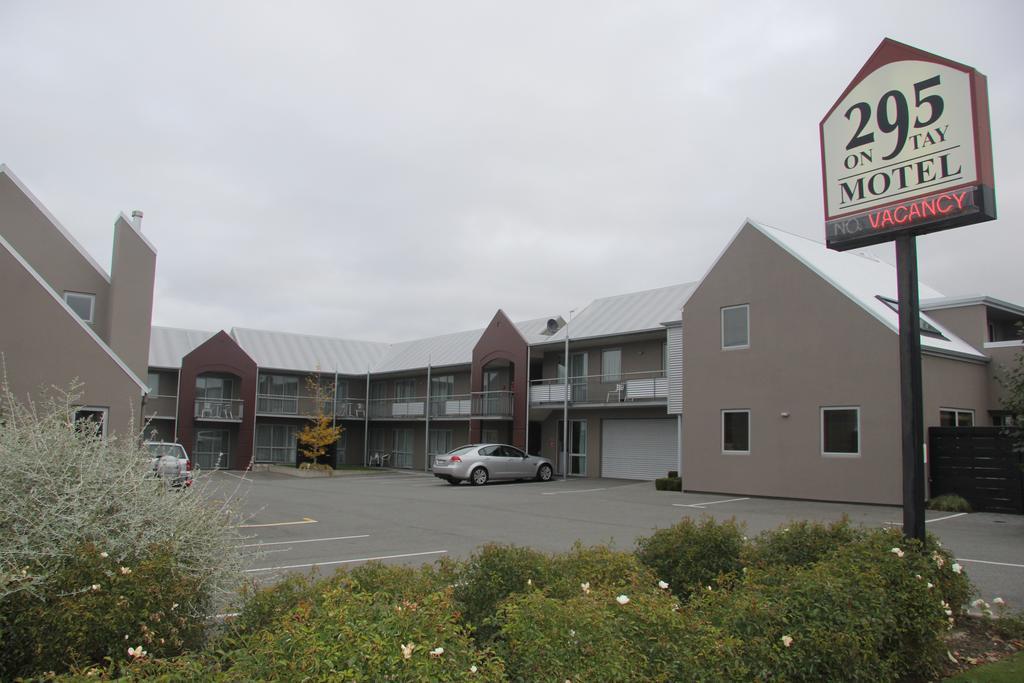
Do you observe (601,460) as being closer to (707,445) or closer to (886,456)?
(707,445)

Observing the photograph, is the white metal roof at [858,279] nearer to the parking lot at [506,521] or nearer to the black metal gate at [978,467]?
the black metal gate at [978,467]

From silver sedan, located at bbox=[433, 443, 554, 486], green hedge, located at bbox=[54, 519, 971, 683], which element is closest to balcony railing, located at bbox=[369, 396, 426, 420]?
silver sedan, located at bbox=[433, 443, 554, 486]

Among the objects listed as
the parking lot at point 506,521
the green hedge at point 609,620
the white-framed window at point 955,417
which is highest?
the white-framed window at point 955,417

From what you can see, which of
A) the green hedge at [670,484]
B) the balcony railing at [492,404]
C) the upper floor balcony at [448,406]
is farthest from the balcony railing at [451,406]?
the green hedge at [670,484]

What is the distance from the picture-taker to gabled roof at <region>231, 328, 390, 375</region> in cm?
4175

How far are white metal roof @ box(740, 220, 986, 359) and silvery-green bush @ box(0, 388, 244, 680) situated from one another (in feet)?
56.0

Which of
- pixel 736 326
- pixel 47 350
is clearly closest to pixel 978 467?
pixel 736 326

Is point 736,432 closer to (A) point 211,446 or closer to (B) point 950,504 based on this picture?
(B) point 950,504

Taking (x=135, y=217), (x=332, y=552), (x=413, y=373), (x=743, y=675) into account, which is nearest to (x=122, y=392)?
(x=332, y=552)

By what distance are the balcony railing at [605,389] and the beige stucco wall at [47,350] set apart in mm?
16743

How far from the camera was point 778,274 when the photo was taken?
68.1ft

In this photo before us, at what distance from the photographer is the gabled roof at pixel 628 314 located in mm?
28344

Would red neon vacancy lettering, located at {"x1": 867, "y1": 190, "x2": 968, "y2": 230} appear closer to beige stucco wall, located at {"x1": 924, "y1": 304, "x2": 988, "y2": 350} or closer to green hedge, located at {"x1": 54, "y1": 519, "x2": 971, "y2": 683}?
green hedge, located at {"x1": 54, "y1": 519, "x2": 971, "y2": 683}

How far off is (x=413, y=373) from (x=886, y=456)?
88.7ft
